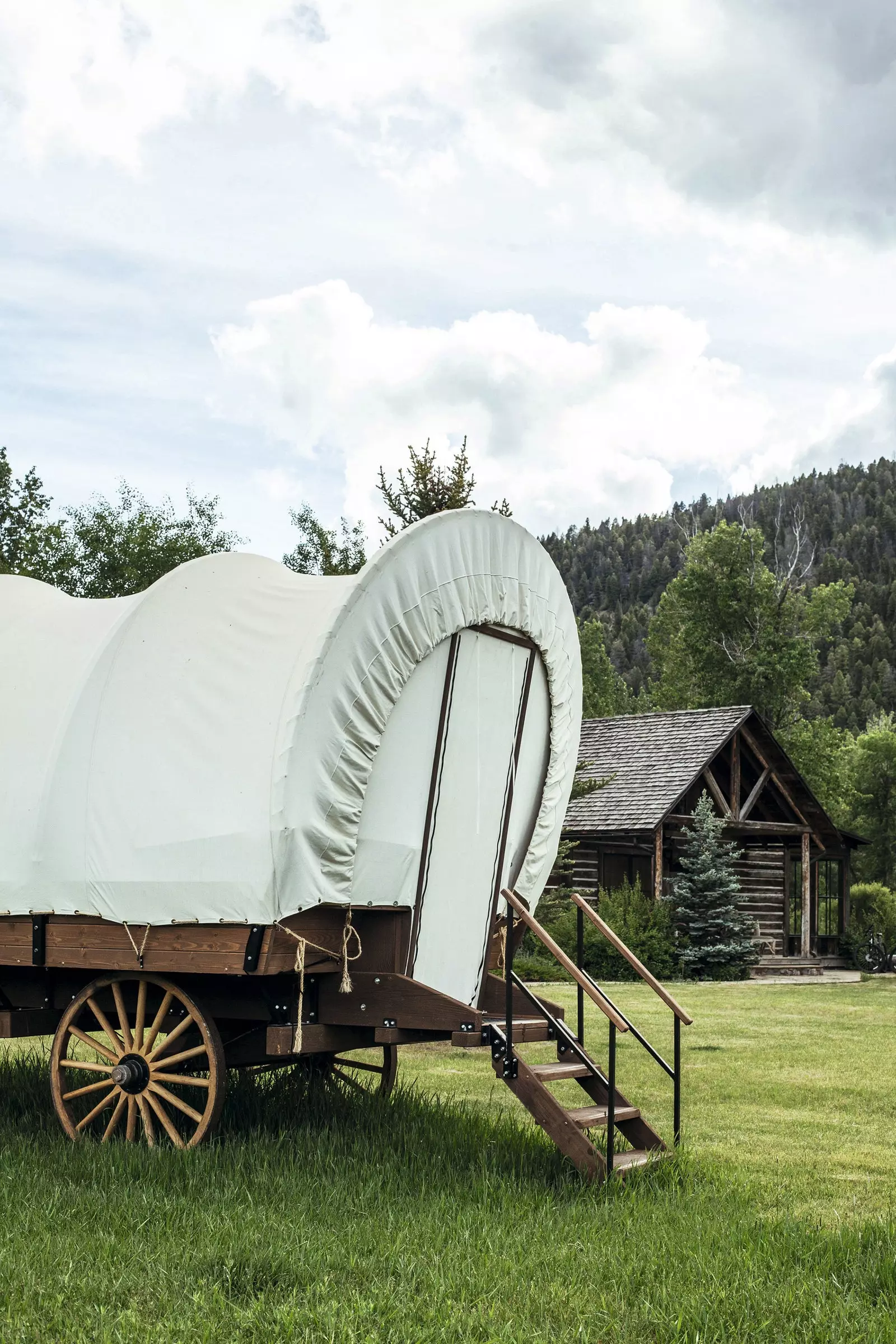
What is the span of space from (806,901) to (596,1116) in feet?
74.9

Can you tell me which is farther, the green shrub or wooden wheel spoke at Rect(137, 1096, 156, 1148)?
the green shrub

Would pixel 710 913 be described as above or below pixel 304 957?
above

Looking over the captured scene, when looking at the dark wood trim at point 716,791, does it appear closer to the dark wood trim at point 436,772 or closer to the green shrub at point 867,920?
the green shrub at point 867,920

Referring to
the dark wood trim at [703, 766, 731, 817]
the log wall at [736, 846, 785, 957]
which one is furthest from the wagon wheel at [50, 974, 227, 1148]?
the log wall at [736, 846, 785, 957]

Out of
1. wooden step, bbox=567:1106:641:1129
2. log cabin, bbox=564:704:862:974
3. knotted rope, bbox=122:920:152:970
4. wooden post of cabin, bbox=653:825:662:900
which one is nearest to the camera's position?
wooden step, bbox=567:1106:641:1129

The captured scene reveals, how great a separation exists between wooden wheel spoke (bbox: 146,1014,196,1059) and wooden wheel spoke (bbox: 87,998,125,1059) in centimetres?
22

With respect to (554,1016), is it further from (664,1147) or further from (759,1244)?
(759,1244)

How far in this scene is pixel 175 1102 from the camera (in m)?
7.04

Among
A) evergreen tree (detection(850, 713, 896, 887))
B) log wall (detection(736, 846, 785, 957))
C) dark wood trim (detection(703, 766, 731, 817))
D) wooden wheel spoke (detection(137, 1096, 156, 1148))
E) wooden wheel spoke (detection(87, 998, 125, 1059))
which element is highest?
evergreen tree (detection(850, 713, 896, 887))

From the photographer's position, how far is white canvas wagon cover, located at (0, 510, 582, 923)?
6762 mm

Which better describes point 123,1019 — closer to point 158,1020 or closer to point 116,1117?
point 158,1020

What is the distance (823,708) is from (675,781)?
190ft

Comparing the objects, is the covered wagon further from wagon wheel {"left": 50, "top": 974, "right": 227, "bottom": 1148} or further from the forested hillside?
the forested hillside

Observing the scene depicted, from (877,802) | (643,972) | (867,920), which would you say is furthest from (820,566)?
(643,972)
